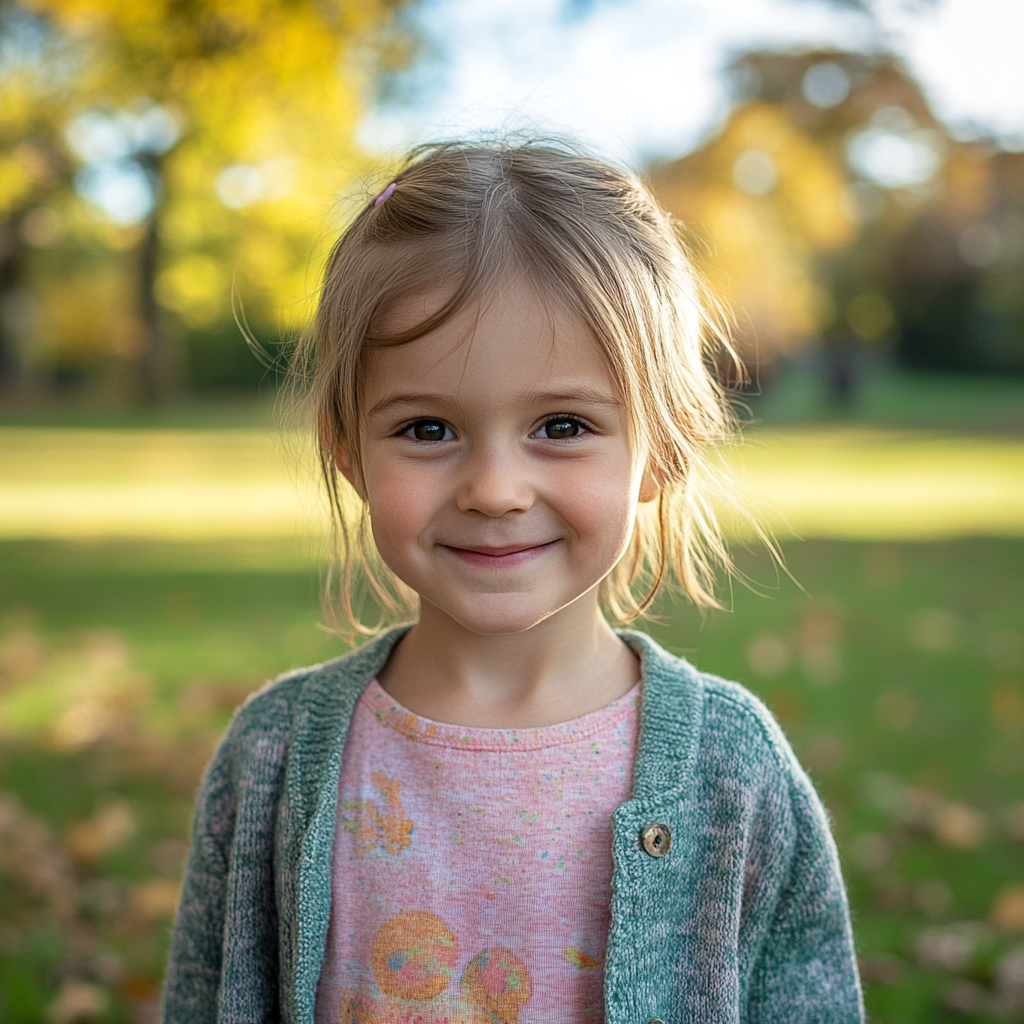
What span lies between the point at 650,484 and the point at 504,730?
1.33 feet

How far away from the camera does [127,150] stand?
2098 centimetres

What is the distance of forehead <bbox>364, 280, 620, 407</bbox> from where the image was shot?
144 centimetres

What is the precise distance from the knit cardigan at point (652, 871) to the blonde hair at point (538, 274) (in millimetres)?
211

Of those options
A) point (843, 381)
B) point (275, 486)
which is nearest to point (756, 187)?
point (843, 381)

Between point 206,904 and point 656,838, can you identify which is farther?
point 206,904

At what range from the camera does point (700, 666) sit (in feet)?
17.2

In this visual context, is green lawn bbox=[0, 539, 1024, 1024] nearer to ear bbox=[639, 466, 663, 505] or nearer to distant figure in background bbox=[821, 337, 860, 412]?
ear bbox=[639, 466, 663, 505]

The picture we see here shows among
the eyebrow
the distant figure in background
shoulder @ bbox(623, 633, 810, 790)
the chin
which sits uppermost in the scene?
the distant figure in background

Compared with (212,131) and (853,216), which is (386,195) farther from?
(853,216)

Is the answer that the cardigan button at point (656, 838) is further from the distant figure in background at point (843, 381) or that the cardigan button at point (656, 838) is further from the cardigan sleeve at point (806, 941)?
the distant figure in background at point (843, 381)

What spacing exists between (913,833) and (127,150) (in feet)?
67.4

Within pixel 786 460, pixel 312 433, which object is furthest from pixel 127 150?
pixel 312 433

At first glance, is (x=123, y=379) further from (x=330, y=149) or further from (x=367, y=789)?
(x=367, y=789)

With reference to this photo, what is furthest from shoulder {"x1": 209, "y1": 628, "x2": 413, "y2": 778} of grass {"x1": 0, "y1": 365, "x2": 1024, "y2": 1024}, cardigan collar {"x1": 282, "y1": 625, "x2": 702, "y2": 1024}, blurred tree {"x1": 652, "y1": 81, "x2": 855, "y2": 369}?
blurred tree {"x1": 652, "y1": 81, "x2": 855, "y2": 369}
